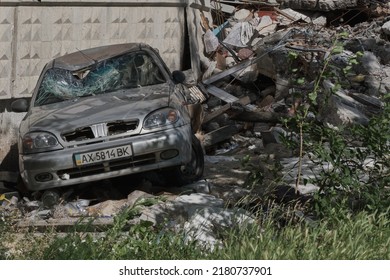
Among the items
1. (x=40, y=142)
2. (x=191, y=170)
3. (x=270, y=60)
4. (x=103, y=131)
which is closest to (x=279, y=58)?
(x=270, y=60)

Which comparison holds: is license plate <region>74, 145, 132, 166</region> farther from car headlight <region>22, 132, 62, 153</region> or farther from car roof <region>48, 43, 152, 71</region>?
car roof <region>48, 43, 152, 71</region>

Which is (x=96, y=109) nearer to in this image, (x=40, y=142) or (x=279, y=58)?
(x=40, y=142)

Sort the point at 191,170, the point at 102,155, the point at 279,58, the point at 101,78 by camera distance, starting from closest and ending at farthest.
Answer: the point at 102,155
the point at 191,170
the point at 101,78
the point at 279,58

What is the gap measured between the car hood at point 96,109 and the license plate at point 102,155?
35 cm

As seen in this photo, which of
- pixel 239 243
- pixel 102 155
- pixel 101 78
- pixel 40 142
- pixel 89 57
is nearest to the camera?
pixel 239 243

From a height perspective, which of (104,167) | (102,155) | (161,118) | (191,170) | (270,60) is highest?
(161,118)

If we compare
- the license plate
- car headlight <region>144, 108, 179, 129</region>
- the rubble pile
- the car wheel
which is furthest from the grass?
the rubble pile

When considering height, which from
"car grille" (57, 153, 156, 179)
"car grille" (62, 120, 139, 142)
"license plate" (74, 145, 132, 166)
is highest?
"car grille" (62, 120, 139, 142)

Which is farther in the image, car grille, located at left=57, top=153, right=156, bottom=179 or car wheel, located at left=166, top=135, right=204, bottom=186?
car wheel, located at left=166, top=135, right=204, bottom=186

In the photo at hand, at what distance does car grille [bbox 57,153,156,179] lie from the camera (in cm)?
1103

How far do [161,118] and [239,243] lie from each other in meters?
3.61

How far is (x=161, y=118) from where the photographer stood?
11.2 meters

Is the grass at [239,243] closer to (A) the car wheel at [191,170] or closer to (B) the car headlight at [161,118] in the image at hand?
(B) the car headlight at [161,118]

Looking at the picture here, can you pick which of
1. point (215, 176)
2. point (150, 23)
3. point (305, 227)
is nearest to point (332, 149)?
point (305, 227)
